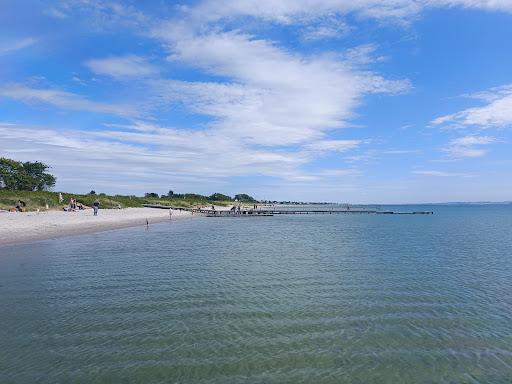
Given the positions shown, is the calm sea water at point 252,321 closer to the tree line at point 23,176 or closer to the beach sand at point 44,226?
the beach sand at point 44,226

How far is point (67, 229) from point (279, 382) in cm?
3625

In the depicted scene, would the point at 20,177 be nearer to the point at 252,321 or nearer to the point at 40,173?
the point at 40,173

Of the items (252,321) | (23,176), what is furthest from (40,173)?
(252,321)

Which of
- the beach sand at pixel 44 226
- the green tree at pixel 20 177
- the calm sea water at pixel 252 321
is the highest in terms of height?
the green tree at pixel 20 177

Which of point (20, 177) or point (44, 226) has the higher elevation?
point (20, 177)

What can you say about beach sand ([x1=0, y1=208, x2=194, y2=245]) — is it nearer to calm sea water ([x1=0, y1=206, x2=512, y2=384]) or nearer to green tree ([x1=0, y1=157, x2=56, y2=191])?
calm sea water ([x1=0, y1=206, x2=512, y2=384])

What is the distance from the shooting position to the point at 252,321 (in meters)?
11.2

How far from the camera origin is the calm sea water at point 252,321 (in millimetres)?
8156

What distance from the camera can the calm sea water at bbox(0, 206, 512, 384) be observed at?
26.8 ft

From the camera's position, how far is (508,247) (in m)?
30.7

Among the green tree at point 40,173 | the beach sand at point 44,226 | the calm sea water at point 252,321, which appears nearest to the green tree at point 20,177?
the green tree at point 40,173

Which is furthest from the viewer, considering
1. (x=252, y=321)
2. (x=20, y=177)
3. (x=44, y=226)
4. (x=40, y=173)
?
(x=40, y=173)

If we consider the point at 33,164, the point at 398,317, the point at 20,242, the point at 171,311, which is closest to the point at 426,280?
the point at 398,317

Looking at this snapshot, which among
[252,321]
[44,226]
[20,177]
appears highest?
[20,177]
